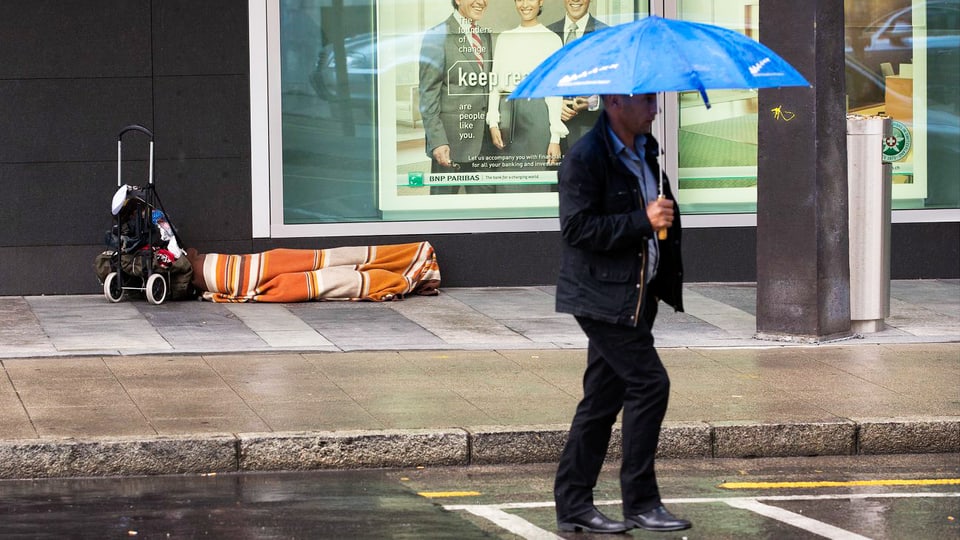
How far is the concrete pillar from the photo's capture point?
429 inches

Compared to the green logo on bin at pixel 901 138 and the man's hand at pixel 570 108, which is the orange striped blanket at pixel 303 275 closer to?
the man's hand at pixel 570 108

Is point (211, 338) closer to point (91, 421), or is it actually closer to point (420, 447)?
point (91, 421)

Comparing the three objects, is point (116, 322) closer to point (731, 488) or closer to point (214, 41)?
point (214, 41)

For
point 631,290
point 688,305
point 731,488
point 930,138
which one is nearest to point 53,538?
point 631,290

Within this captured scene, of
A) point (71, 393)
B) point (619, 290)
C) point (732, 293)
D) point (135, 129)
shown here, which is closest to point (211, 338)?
point (71, 393)

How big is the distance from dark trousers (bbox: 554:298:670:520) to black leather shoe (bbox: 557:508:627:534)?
0.08 ft

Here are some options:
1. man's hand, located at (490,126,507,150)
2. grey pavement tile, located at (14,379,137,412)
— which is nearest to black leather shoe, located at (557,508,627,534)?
grey pavement tile, located at (14,379,137,412)

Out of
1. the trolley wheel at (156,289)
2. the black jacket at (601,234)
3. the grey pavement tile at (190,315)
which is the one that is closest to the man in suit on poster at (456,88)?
the grey pavement tile at (190,315)

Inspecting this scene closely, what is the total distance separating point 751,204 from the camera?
47.7ft

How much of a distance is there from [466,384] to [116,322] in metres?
3.65

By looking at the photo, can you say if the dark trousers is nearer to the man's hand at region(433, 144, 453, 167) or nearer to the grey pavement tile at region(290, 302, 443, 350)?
the grey pavement tile at region(290, 302, 443, 350)

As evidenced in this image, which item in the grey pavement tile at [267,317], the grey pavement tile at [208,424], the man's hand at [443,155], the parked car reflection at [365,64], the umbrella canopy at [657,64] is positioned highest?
the parked car reflection at [365,64]

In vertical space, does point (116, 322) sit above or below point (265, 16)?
below

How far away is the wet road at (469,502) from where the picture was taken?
6.41 meters
